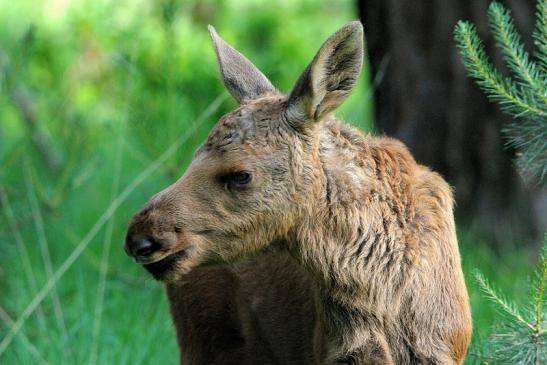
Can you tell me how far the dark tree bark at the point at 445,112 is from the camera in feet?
21.2

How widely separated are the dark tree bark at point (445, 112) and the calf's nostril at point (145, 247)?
269 cm

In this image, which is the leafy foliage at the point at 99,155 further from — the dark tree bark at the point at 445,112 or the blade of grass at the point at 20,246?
the dark tree bark at the point at 445,112

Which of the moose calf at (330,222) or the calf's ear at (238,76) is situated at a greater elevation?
the calf's ear at (238,76)

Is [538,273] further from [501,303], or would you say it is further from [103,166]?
[103,166]

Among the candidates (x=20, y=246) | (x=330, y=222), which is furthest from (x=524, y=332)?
(x=20, y=246)

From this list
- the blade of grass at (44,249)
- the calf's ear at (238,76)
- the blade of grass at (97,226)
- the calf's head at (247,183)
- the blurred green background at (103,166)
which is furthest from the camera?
the blurred green background at (103,166)

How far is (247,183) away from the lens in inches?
163

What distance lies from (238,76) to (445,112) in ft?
7.33

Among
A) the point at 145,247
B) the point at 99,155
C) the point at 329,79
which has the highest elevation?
the point at 329,79

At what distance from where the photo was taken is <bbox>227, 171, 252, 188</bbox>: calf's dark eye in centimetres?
412

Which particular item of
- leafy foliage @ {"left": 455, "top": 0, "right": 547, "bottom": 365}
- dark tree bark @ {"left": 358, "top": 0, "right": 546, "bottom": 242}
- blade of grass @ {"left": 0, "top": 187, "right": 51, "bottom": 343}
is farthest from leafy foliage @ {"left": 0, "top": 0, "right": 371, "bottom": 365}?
leafy foliage @ {"left": 455, "top": 0, "right": 547, "bottom": 365}

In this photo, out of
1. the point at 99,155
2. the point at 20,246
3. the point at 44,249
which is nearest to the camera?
the point at 44,249

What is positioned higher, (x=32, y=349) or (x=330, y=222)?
(x=330, y=222)

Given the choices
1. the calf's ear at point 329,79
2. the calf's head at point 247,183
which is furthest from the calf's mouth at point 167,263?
the calf's ear at point 329,79
